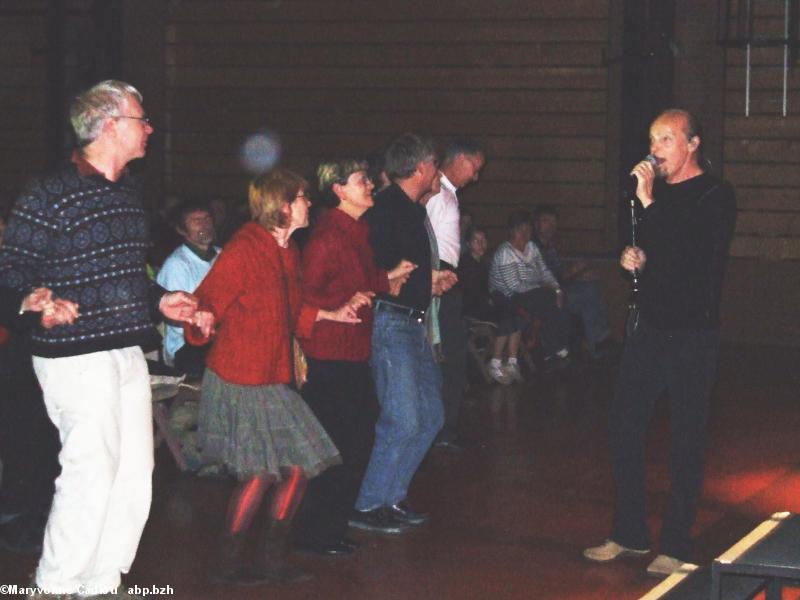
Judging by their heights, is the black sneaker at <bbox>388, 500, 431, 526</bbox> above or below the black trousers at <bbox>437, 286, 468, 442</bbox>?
below

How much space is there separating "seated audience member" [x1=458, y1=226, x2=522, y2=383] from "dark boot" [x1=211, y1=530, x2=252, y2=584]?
21.6 ft

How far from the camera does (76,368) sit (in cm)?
526

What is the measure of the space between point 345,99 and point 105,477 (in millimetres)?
12041

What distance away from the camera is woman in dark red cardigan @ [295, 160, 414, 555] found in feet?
21.6

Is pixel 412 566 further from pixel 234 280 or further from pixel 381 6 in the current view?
pixel 381 6

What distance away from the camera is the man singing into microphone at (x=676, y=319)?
247 inches

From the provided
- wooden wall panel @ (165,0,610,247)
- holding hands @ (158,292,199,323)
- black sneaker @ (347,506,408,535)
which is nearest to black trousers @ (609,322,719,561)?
black sneaker @ (347,506,408,535)

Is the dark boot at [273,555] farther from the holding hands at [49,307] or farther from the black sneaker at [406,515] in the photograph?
the holding hands at [49,307]

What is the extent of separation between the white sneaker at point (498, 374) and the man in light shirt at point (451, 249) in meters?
3.15

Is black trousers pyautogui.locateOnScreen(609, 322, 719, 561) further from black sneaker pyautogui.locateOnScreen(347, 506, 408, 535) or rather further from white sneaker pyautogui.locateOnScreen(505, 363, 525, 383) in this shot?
white sneaker pyautogui.locateOnScreen(505, 363, 525, 383)

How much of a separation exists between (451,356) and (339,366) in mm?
2788

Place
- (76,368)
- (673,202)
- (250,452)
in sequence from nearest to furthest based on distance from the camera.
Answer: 1. (76,368)
2. (250,452)
3. (673,202)

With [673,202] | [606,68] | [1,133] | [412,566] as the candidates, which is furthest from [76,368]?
[1,133]

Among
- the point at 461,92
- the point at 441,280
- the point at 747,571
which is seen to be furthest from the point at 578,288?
the point at 747,571
